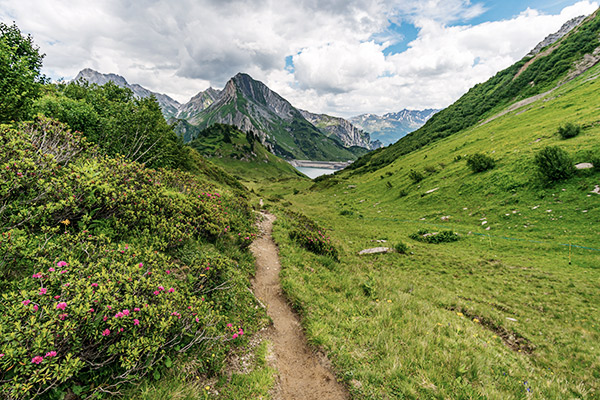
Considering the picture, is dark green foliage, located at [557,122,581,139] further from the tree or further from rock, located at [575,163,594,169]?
the tree

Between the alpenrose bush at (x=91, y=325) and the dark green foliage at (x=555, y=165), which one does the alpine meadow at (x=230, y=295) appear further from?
the dark green foliage at (x=555, y=165)

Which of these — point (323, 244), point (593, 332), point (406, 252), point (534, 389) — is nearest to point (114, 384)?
point (534, 389)

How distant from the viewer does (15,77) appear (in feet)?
30.0

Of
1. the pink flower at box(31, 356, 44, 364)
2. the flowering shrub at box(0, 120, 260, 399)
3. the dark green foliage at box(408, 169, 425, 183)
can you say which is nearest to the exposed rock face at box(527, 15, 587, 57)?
the dark green foliage at box(408, 169, 425, 183)

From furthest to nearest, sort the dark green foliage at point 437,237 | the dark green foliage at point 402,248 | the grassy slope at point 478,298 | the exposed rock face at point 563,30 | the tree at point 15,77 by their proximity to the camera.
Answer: the exposed rock face at point 563,30, the dark green foliage at point 437,237, the dark green foliage at point 402,248, the tree at point 15,77, the grassy slope at point 478,298

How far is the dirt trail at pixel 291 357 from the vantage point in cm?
560

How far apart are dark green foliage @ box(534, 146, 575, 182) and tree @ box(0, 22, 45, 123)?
36.0 m

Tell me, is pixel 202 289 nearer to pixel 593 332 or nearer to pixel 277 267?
pixel 277 267

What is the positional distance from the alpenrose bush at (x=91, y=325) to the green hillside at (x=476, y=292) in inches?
170

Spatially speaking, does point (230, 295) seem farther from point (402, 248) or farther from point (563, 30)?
point (563, 30)

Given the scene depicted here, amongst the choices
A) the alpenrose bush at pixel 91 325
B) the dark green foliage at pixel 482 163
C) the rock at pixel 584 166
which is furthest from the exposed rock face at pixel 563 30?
the alpenrose bush at pixel 91 325

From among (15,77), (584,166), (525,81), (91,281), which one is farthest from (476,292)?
(525,81)

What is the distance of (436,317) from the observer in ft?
28.2

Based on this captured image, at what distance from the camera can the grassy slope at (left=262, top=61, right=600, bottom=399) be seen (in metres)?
5.98
